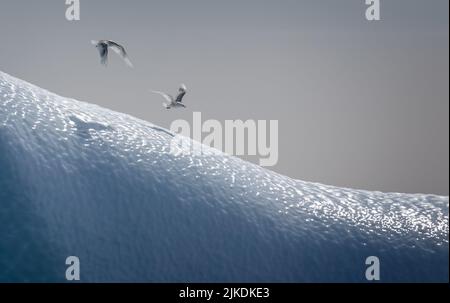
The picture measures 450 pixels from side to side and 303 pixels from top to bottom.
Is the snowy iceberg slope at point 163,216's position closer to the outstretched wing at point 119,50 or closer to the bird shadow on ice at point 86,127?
the bird shadow on ice at point 86,127

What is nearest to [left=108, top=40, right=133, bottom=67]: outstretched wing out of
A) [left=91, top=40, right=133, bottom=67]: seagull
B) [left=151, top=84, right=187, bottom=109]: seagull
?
[left=91, top=40, right=133, bottom=67]: seagull

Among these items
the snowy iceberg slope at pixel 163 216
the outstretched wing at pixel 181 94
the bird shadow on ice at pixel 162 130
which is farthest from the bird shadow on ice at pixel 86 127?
the outstretched wing at pixel 181 94

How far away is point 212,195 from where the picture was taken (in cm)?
1295

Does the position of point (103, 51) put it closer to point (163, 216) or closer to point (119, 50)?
point (119, 50)

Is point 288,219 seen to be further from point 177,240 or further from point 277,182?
point 177,240

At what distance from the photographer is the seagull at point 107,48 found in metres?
14.0

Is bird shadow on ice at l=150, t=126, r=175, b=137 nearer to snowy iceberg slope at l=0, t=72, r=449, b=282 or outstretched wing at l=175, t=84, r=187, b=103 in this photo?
snowy iceberg slope at l=0, t=72, r=449, b=282

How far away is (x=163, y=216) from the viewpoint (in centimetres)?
1199

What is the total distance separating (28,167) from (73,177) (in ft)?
3.26

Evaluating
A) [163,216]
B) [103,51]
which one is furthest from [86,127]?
[163,216]

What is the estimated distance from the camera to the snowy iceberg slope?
A: 10773 mm

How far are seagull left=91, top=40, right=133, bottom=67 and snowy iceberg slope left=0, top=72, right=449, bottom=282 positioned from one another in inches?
62.8

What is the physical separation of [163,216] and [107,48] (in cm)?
507

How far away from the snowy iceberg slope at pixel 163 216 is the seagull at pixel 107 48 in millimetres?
1594
